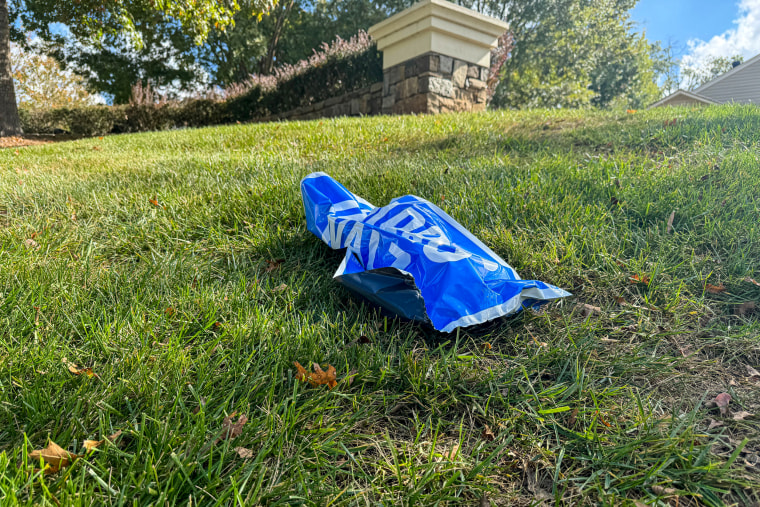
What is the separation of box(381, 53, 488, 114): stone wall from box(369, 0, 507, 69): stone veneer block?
5.0 inches

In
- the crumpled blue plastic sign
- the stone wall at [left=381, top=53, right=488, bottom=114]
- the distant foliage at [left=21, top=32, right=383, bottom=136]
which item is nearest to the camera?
the crumpled blue plastic sign

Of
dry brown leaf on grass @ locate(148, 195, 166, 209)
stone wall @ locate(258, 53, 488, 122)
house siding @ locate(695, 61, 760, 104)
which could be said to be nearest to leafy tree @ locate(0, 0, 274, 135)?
A: stone wall @ locate(258, 53, 488, 122)

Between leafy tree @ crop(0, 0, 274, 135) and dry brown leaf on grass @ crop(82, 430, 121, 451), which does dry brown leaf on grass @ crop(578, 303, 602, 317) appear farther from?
leafy tree @ crop(0, 0, 274, 135)

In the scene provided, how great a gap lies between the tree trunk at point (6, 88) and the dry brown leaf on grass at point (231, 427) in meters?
12.9

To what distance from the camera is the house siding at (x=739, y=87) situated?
2350 centimetres

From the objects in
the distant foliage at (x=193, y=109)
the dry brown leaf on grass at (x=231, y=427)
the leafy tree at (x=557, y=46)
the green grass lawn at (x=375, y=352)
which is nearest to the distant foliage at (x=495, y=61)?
the distant foliage at (x=193, y=109)

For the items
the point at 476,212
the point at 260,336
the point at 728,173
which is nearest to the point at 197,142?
the point at 476,212

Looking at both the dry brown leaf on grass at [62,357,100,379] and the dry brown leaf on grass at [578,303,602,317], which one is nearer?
the dry brown leaf on grass at [62,357,100,379]

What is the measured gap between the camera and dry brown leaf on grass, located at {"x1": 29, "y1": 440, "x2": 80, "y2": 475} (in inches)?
41.4

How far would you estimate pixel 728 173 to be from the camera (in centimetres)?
298

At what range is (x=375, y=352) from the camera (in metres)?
1.59

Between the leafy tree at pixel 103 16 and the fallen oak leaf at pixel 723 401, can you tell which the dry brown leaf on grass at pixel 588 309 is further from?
the leafy tree at pixel 103 16

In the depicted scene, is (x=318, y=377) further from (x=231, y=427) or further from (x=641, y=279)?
(x=641, y=279)

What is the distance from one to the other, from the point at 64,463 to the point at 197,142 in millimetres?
5134
